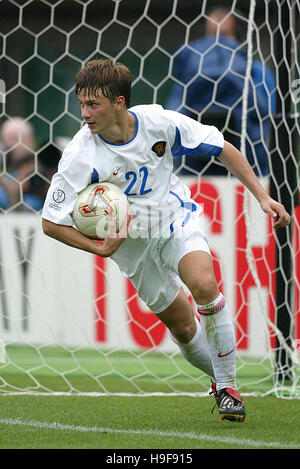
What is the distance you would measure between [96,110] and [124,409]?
1.55 metres

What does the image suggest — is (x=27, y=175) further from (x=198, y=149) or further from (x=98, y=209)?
(x=98, y=209)

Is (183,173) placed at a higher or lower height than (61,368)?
higher

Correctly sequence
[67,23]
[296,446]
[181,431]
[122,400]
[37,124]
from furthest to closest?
1. [67,23]
2. [37,124]
3. [122,400]
4. [181,431]
5. [296,446]

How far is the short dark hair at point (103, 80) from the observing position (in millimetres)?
3746

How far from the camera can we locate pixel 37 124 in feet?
42.4

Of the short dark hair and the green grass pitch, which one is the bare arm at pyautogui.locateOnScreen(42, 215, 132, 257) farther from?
the green grass pitch

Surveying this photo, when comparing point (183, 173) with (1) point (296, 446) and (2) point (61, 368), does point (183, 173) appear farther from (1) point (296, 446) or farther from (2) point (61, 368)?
(1) point (296, 446)

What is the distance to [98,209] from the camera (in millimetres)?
3662

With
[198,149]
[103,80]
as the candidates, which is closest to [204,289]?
[198,149]

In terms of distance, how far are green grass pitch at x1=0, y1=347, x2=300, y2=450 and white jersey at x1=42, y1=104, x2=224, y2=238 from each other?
2.96 feet

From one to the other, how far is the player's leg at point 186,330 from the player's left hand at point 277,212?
70 centimetres

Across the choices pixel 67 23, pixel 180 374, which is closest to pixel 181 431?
pixel 180 374

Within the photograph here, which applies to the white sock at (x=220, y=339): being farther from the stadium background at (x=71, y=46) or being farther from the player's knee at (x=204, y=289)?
the stadium background at (x=71, y=46)
